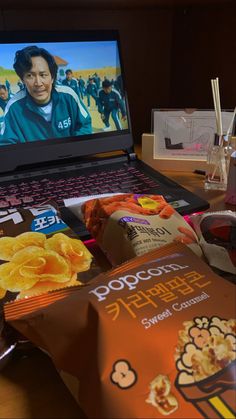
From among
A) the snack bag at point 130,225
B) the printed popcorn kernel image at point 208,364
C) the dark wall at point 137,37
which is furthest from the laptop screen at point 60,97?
the printed popcorn kernel image at point 208,364

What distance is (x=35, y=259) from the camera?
0.54 meters

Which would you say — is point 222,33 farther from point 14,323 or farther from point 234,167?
point 14,323

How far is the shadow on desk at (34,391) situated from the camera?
1.38ft

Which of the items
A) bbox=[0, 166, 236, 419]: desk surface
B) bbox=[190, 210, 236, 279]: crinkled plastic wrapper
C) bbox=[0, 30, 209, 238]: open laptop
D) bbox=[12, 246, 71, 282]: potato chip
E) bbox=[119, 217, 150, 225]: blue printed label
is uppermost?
bbox=[0, 30, 209, 238]: open laptop

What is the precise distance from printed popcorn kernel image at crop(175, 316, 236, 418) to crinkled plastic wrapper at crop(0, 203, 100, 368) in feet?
0.54

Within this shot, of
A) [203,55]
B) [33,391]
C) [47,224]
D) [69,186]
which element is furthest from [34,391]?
[203,55]

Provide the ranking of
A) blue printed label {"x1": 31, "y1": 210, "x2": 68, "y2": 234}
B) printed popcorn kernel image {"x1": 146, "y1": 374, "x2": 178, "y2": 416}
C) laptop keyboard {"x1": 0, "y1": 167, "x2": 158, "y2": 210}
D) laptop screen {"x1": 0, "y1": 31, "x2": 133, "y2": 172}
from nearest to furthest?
printed popcorn kernel image {"x1": 146, "y1": 374, "x2": 178, "y2": 416} < blue printed label {"x1": 31, "y1": 210, "x2": 68, "y2": 234} < laptop keyboard {"x1": 0, "y1": 167, "x2": 158, "y2": 210} < laptop screen {"x1": 0, "y1": 31, "x2": 133, "y2": 172}

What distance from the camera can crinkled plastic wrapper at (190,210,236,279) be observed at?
0.57 m

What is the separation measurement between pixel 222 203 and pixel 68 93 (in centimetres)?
44

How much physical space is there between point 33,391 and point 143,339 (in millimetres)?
144

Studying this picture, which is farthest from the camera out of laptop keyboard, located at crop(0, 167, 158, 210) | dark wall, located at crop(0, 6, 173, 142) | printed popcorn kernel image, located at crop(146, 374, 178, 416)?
dark wall, located at crop(0, 6, 173, 142)

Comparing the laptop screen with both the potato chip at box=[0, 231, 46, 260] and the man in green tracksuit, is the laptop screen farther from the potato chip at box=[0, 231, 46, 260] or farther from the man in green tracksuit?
the potato chip at box=[0, 231, 46, 260]

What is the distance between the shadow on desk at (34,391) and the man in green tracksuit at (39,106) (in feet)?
1.81

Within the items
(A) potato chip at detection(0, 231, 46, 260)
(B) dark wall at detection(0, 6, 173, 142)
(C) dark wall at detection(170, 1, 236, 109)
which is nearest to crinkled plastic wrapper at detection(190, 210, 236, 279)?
(A) potato chip at detection(0, 231, 46, 260)
